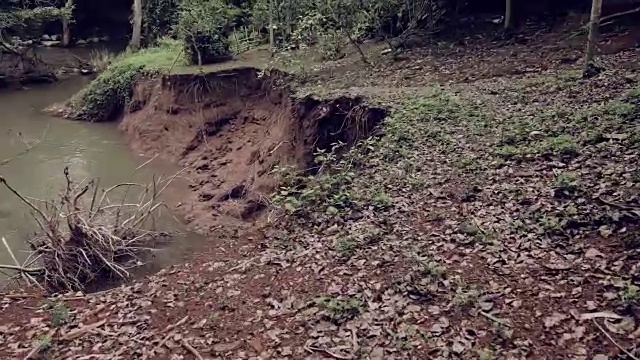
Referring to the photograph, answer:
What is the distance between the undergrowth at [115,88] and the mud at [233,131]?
0.57 meters

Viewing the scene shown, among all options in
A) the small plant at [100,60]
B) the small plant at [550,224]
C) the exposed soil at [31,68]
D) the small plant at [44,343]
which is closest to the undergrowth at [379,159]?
the small plant at [550,224]

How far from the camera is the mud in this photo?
8.46m

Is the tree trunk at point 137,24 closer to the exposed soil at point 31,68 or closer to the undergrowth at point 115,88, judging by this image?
the exposed soil at point 31,68

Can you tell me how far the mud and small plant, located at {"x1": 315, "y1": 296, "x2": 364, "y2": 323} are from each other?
3.25m

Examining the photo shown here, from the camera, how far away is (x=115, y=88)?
46.4 feet

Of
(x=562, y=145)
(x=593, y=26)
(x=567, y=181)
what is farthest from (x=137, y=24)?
(x=567, y=181)

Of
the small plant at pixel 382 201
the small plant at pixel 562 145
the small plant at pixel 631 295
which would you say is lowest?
the small plant at pixel 382 201

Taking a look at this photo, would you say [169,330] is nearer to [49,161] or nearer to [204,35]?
[49,161]

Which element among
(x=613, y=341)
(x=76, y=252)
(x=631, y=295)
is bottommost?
(x=76, y=252)

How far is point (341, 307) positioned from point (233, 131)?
7471mm

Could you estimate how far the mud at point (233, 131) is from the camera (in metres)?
8.46

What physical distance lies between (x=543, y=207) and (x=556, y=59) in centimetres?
Answer: 521

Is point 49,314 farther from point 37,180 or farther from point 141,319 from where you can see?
point 37,180

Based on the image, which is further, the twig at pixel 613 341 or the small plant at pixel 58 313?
the small plant at pixel 58 313
